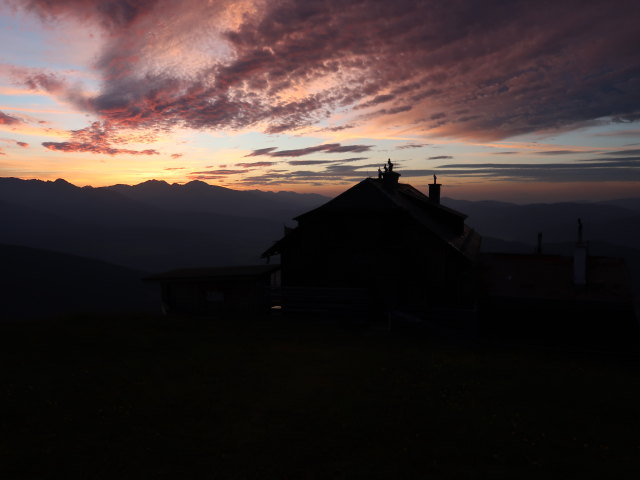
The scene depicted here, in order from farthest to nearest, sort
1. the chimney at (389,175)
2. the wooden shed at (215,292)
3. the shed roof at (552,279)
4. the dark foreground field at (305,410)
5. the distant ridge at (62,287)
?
1. the distant ridge at (62,287)
2. the chimney at (389,175)
3. the wooden shed at (215,292)
4. the shed roof at (552,279)
5. the dark foreground field at (305,410)

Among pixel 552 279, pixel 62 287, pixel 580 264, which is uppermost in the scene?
pixel 580 264

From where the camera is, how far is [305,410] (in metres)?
11.4

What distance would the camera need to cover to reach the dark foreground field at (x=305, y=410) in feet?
28.4

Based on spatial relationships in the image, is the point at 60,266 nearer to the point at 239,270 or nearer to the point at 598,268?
the point at 239,270

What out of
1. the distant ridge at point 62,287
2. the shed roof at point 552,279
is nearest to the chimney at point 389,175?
the shed roof at point 552,279

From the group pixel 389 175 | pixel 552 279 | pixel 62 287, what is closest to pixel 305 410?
pixel 552 279

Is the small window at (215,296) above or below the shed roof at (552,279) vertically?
below

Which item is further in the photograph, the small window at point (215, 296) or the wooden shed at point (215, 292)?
the small window at point (215, 296)

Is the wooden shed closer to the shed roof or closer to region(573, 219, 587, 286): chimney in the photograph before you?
the shed roof

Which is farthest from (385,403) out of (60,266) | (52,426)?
(60,266)

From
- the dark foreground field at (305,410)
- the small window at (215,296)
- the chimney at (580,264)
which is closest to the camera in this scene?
the dark foreground field at (305,410)

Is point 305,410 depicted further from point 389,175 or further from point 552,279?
point 389,175

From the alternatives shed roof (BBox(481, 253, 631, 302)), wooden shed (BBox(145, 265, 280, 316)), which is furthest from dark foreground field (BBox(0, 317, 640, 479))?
wooden shed (BBox(145, 265, 280, 316))

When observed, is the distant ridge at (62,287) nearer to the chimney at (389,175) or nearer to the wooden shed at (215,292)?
the wooden shed at (215,292)
